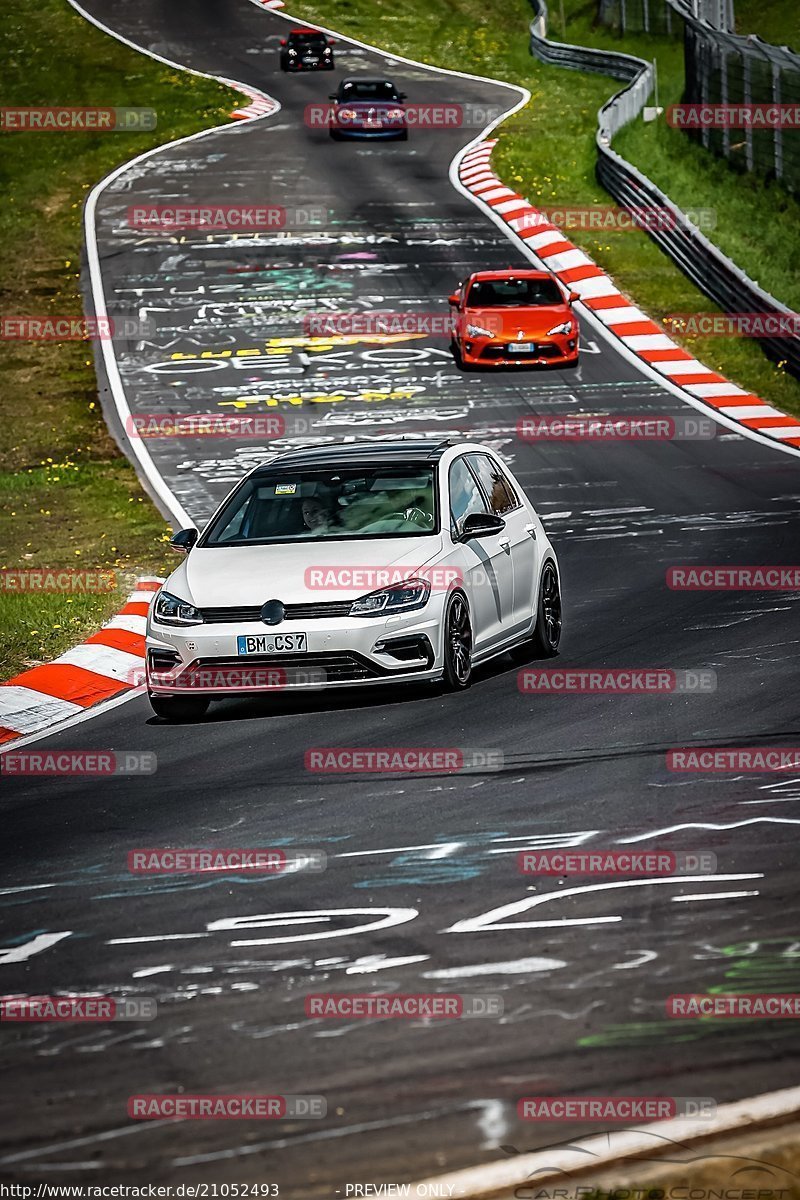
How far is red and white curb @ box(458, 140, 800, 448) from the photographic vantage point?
82.9 ft

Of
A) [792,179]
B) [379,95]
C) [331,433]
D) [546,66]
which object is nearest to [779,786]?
[331,433]

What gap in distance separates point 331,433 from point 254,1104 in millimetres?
19793

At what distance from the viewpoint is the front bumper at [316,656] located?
11398 millimetres

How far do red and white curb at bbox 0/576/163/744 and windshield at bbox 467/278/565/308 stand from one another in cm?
1434

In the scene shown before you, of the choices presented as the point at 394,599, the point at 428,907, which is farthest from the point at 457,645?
the point at 428,907

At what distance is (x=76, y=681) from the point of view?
1339 centimetres

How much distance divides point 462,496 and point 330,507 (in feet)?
3.01

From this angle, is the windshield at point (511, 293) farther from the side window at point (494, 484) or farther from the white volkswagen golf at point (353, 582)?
the white volkswagen golf at point (353, 582)

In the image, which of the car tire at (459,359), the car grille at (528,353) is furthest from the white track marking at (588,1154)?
the car tire at (459,359)

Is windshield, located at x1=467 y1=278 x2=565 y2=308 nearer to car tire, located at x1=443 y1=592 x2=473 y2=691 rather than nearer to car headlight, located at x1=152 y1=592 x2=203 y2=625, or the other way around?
car tire, located at x1=443 y1=592 x2=473 y2=691

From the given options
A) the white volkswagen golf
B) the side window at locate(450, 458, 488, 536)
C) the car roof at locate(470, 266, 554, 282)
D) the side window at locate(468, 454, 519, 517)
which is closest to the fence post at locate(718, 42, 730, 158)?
the car roof at locate(470, 266, 554, 282)

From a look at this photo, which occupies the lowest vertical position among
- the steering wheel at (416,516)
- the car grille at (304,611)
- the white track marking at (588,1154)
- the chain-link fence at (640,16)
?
the car grille at (304,611)

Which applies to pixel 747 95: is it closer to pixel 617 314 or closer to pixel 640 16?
pixel 617 314

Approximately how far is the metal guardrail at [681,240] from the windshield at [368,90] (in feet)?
22.7
